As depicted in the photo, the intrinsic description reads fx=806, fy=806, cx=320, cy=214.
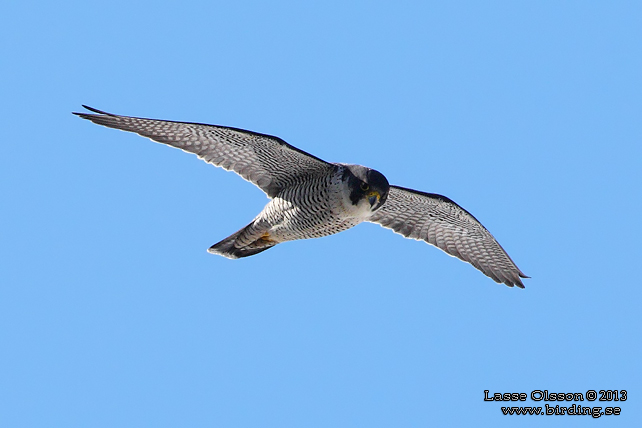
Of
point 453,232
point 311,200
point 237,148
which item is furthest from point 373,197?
point 453,232

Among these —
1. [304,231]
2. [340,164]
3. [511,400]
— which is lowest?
[511,400]

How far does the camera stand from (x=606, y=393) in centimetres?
1261

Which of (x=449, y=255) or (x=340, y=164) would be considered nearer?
(x=340, y=164)

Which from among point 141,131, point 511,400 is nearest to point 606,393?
point 511,400

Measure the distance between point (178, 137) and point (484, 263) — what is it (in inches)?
227

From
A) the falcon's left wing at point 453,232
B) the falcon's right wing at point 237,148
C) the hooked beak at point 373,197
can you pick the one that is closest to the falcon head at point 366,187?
the hooked beak at point 373,197

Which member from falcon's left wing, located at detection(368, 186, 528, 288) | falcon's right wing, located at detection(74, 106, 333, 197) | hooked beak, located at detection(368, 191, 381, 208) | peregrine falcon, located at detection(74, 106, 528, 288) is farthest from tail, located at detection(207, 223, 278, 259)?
hooked beak, located at detection(368, 191, 381, 208)

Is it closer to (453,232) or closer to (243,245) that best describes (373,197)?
(243,245)

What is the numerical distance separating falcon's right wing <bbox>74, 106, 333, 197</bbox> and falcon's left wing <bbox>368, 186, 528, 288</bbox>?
203 cm

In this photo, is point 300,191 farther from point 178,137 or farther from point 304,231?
point 178,137

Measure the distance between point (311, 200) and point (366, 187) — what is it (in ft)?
3.07

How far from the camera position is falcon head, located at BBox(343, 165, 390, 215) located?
11.5 m

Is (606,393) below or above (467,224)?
below

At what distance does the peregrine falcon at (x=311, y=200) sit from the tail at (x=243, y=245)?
0.6 inches
